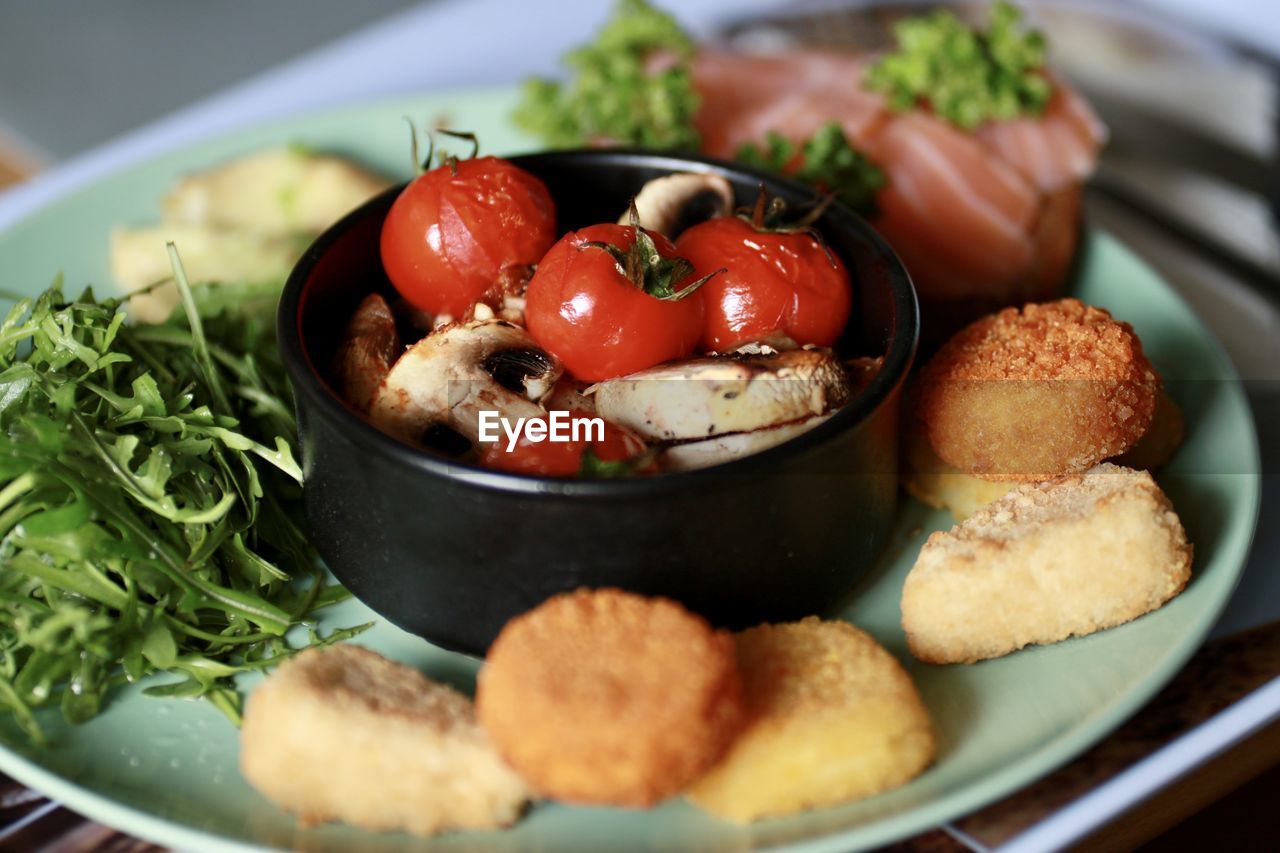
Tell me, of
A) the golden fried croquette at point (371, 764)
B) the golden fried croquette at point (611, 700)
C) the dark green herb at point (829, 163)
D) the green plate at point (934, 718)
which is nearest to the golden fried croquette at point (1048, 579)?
the green plate at point (934, 718)


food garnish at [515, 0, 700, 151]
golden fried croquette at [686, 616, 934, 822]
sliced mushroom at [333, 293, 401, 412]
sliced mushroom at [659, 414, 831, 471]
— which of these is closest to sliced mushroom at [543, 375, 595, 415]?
sliced mushroom at [659, 414, 831, 471]

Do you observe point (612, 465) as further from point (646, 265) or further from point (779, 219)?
point (779, 219)

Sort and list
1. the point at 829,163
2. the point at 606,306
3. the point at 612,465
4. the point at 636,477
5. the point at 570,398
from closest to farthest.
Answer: the point at 636,477, the point at 612,465, the point at 606,306, the point at 570,398, the point at 829,163

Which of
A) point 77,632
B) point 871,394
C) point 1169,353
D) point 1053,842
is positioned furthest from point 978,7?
point 77,632

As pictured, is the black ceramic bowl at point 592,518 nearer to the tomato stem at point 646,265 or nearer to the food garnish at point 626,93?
the tomato stem at point 646,265

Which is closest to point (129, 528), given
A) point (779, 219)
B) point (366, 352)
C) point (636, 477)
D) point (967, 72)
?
point (366, 352)

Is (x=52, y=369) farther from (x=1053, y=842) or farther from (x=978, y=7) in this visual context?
(x=978, y=7)
